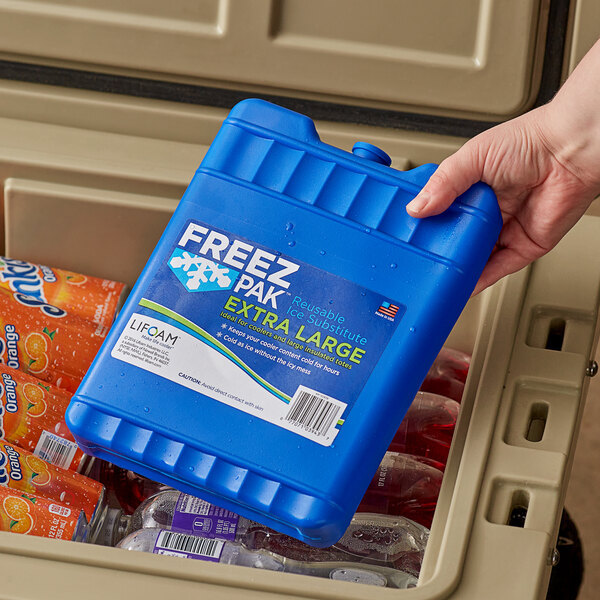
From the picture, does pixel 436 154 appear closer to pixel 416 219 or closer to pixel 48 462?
pixel 416 219

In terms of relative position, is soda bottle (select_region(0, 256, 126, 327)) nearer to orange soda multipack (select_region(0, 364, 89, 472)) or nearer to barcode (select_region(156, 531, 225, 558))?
orange soda multipack (select_region(0, 364, 89, 472))

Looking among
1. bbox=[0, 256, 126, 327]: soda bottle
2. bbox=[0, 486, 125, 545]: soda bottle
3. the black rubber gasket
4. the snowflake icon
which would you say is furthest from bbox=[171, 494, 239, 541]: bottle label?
the black rubber gasket

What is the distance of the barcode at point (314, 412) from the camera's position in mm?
851

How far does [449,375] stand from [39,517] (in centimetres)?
58

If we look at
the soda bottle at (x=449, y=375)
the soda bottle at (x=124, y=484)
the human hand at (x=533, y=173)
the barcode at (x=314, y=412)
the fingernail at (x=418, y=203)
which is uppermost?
the human hand at (x=533, y=173)

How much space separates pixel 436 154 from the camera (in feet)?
3.93

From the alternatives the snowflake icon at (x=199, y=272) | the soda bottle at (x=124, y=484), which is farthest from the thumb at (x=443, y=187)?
the soda bottle at (x=124, y=484)

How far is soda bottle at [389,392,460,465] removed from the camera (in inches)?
43.4

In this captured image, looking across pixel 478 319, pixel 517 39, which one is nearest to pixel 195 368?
pixel 478 319

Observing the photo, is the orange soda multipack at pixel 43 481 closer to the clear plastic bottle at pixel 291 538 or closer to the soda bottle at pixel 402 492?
the clear plastic bottle at pixel 291 538

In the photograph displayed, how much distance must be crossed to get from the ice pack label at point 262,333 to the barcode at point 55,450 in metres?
0.19

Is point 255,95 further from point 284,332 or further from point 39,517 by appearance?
point 39,517

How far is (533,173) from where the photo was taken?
1.01 m

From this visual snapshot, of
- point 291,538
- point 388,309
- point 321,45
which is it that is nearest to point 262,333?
point 388,309
